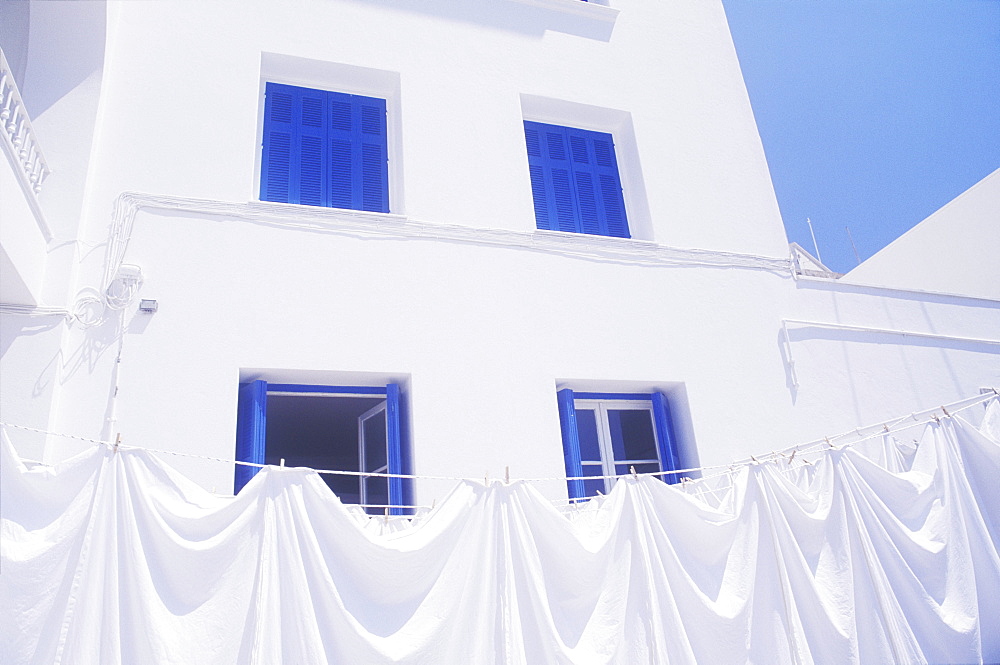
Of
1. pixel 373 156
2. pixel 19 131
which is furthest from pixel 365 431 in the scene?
pixel 19 131

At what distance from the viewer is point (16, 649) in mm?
2990

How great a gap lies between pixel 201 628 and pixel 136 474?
0.75 meters

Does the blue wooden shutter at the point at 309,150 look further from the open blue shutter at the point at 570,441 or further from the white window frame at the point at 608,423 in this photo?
the white window frame at the point at 608,423

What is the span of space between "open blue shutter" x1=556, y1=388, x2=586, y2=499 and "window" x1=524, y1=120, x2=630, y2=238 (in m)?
1.68

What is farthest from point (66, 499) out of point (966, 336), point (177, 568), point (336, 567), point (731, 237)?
point (966, 336)

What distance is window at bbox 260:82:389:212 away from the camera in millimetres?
6016

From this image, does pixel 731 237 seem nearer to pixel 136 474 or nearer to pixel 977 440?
pixel 977 440

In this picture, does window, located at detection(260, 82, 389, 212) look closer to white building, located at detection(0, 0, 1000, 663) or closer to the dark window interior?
white building, located at detection(0, 0, 1000, 663)

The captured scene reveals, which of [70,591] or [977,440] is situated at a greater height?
[977,440]

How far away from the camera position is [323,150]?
6230mm

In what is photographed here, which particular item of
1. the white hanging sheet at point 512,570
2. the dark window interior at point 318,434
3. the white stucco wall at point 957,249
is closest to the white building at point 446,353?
the white hanging sheet at point 512,570

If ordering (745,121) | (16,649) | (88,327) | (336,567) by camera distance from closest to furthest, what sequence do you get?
(16,649) → (336,567) → (88,327) → (745,121)

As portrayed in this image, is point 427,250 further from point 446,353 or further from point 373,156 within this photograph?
point 373,156

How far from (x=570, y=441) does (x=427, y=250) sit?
1.87 m
